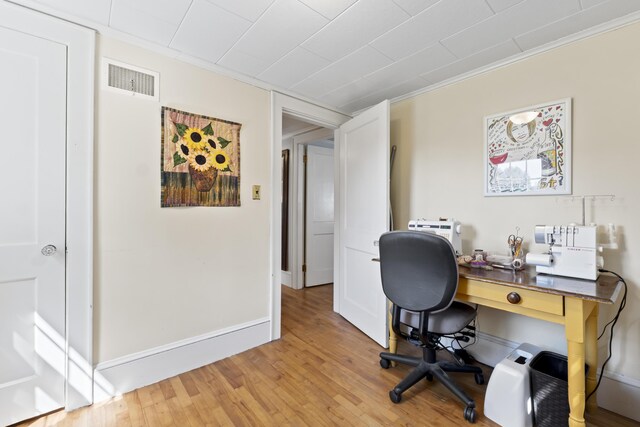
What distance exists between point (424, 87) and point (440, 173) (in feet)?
2.54

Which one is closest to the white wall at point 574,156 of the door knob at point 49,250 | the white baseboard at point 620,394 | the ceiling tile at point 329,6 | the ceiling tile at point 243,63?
the white baseboard at point 620,394

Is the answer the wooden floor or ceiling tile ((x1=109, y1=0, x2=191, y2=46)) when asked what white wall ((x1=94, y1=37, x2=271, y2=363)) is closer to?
ceiling tile ((x1=109, y1=0, x2=191, y2=46))

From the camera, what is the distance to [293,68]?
2.12 metres

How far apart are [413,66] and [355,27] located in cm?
67

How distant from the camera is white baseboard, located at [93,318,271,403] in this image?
169 centimetres

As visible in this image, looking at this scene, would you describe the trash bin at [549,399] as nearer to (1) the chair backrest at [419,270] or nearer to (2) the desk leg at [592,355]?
(2) the desk leg at [592,355]

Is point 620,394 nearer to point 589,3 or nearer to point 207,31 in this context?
point 589,3

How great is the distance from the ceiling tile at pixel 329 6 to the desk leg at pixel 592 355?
217 cm

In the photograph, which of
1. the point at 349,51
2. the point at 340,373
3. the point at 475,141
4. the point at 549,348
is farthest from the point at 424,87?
the point at 340,373

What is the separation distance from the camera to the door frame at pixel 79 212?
5.16 feet

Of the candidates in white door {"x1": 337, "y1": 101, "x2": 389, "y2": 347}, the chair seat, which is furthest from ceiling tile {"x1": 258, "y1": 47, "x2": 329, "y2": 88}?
the chair seat

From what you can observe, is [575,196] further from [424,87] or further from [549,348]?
[424,87]

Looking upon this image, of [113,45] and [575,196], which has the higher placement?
[113,45]

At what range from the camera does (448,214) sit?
2.34 meters
